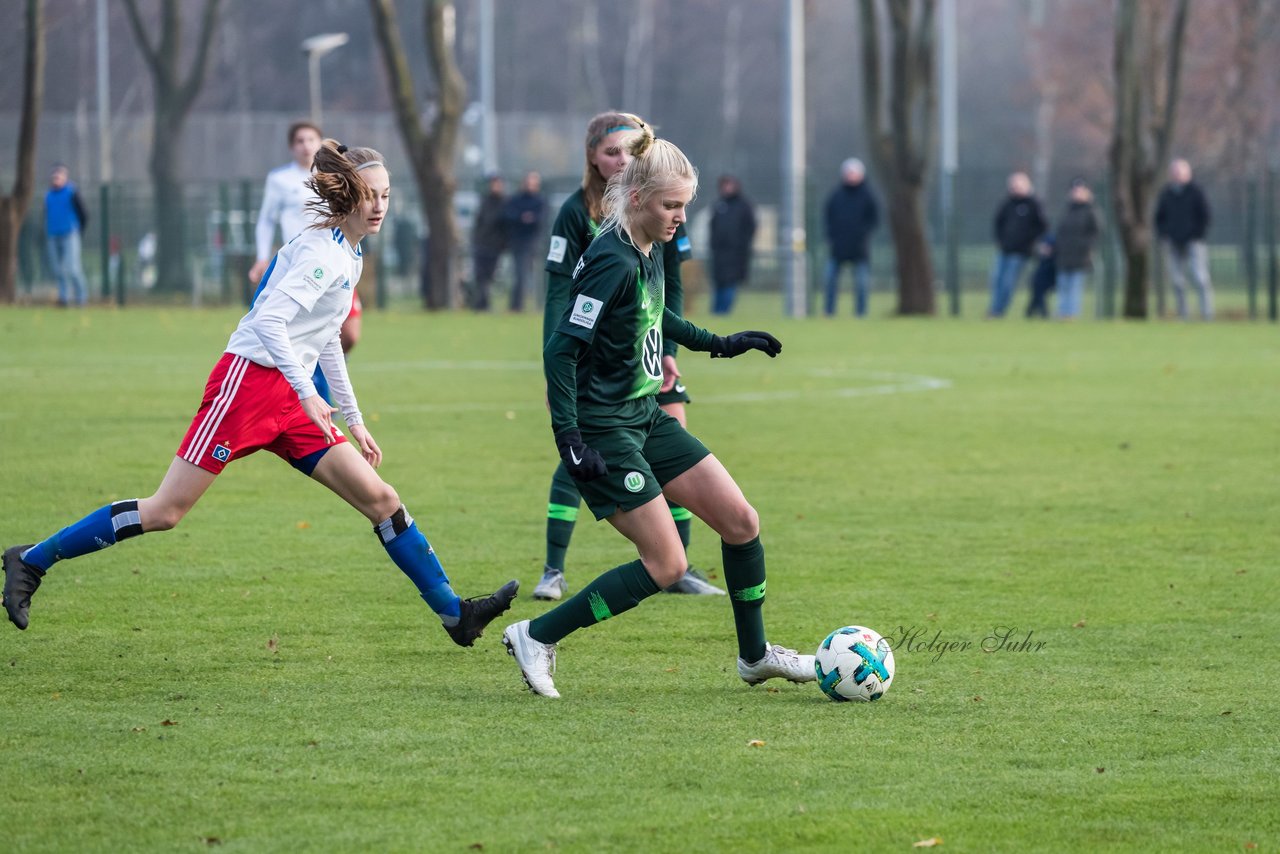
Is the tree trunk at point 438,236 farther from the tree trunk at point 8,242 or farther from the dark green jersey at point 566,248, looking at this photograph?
the dark green jersey at point 566,248

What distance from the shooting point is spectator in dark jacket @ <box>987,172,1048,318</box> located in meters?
27.3

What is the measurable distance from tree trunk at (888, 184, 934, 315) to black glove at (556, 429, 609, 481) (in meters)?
24.3

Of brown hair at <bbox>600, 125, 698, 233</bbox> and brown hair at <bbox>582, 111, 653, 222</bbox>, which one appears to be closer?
brown hair at <bbox>600, 125, 698, 233</bbox>

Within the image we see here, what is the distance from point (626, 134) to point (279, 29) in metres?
64.1

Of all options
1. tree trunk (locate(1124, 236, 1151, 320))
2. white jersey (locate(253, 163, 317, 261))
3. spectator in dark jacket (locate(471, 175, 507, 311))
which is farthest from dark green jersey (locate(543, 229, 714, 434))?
spectator in dark jacket (locate(471, 175, 507, 311))

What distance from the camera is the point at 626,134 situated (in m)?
6.95

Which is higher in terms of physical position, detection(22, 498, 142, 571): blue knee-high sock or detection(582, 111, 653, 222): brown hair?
detection(582, 111, 653, 222): brown hair

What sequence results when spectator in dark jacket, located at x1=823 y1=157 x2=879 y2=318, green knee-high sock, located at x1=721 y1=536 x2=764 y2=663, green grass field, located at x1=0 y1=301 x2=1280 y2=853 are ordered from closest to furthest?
green grass field, located at x1=0 y1=301 x2=1280 y2=853
green knee-high sock, located at x1=721 y1=536 x2=764 y2=663
spectator in dark jacket, located at x1=823 y1=157 x2=879 y2=318

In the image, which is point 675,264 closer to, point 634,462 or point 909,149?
point 634,462

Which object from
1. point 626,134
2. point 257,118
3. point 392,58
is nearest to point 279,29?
Answer: point 257,118

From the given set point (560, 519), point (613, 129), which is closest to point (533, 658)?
point (560, 519)

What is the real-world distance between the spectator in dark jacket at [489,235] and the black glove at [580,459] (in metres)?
24.1

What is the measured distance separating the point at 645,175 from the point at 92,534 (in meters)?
2.26

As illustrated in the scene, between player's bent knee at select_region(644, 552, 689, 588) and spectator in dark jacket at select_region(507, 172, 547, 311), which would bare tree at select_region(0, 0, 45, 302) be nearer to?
spectator in dark jacket at select_region(507, 172, 547, 311)
